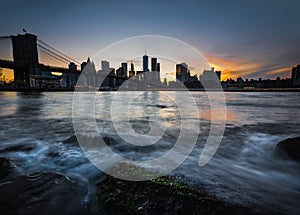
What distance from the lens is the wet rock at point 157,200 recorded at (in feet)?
6.63

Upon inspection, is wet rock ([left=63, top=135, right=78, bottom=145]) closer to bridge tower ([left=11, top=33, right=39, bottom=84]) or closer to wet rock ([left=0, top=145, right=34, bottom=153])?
wet rock ([left=0, top=145, right=34, bottom=153])

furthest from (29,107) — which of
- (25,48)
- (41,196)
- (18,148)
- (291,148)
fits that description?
(25,48)

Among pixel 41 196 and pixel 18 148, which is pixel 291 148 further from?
pixel 18 148

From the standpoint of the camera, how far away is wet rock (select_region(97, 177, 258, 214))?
6.63 feet

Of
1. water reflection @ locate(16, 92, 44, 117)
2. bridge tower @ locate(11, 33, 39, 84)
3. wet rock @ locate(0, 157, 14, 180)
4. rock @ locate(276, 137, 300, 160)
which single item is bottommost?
rock @ locate(276, 137, 300, 160)

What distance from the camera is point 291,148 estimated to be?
4496 mm

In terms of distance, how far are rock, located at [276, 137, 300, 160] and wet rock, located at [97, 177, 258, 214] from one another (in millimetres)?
Answer: 3317

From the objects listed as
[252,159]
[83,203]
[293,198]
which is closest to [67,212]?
[83,203]

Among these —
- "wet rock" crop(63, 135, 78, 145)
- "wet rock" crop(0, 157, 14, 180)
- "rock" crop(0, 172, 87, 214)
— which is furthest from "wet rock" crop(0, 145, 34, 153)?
"rock" crop(0, 172, 87, 214)

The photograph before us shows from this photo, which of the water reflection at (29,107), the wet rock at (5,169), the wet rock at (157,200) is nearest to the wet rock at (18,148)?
the wet rock at (5,169)

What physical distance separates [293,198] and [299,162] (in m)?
1.96

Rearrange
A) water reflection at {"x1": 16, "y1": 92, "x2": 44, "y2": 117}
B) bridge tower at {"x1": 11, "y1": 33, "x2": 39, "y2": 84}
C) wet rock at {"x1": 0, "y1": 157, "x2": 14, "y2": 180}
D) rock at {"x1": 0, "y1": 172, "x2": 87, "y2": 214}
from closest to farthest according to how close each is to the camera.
→ rock at {"x1": 0, "y1": 172, "x2": 87, "y2": 214} < wet rock at {"x1": 0, "y1": 157, "x2": 14, "y2": 180} < water reflection at {"x1": 16, "y1": 92, "x2": 44, "y2": 117} < bridge tower at {"x1": 11, "y1": 33, "x2": 39, "y2": 84}

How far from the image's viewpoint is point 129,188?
7.96ft

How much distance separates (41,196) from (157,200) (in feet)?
5.23
